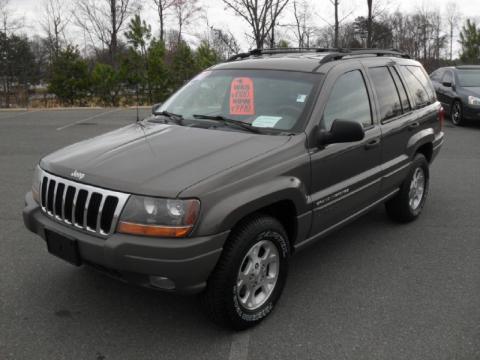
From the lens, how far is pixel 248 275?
3164 mm

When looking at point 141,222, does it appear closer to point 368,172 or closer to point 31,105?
point 368,172

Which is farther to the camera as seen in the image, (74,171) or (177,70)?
(177,70)

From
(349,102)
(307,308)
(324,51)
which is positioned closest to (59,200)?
(307,308)

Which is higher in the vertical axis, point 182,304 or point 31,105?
point 31,105

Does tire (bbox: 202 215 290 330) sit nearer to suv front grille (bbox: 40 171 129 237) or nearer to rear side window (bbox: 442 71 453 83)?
suv front grille (bbox: 40 171 129 237)

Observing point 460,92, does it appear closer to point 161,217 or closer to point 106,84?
point 161,217

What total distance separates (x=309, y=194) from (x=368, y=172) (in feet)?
3.07

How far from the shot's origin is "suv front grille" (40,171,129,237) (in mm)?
2812

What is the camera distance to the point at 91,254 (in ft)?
9.37

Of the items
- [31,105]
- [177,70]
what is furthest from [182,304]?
[31,105]

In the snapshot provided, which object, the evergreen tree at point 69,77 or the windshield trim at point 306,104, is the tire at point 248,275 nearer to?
the windshield trim at point 306,104

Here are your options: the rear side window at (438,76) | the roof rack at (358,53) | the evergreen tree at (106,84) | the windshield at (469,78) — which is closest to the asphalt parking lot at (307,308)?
the roof rack at (358,53)

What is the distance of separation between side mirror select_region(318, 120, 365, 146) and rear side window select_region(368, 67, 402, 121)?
1.08 meters

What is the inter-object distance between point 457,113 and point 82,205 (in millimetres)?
11812
